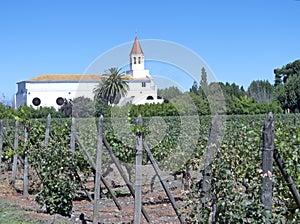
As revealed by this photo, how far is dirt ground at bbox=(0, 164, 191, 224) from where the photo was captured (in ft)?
24.9

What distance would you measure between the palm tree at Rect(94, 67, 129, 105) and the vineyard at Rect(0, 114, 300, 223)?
1.40 ft

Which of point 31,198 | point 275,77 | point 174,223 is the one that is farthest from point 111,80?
point 275,77

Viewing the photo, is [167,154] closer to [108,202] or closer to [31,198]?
[108,202]

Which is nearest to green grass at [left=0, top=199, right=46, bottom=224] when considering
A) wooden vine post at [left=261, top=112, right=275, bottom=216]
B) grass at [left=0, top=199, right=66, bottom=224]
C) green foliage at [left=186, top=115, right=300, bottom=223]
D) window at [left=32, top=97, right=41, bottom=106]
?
grass at [left=0, top=199, right=66, bottom=224]

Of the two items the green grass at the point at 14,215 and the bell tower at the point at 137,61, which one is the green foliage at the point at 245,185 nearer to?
the bell tower at the point at 137,61

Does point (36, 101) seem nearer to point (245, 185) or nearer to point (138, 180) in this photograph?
point (138, 180)

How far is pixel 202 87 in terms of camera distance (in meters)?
6.84

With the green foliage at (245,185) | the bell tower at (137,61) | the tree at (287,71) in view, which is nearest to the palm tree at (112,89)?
the bell tower at (137,61)

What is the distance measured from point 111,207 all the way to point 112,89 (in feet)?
7.18

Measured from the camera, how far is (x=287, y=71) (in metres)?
70.5

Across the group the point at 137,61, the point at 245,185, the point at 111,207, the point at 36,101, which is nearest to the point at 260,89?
the point at 36,101

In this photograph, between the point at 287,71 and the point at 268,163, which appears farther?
the point at 287,71

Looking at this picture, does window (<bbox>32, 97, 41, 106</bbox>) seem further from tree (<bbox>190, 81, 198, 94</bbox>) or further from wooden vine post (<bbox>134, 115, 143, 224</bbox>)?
wooden vine post (<bbox>134, 115, 143, 224</bbox>)

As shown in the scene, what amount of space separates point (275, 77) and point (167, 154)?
65.2 meters
